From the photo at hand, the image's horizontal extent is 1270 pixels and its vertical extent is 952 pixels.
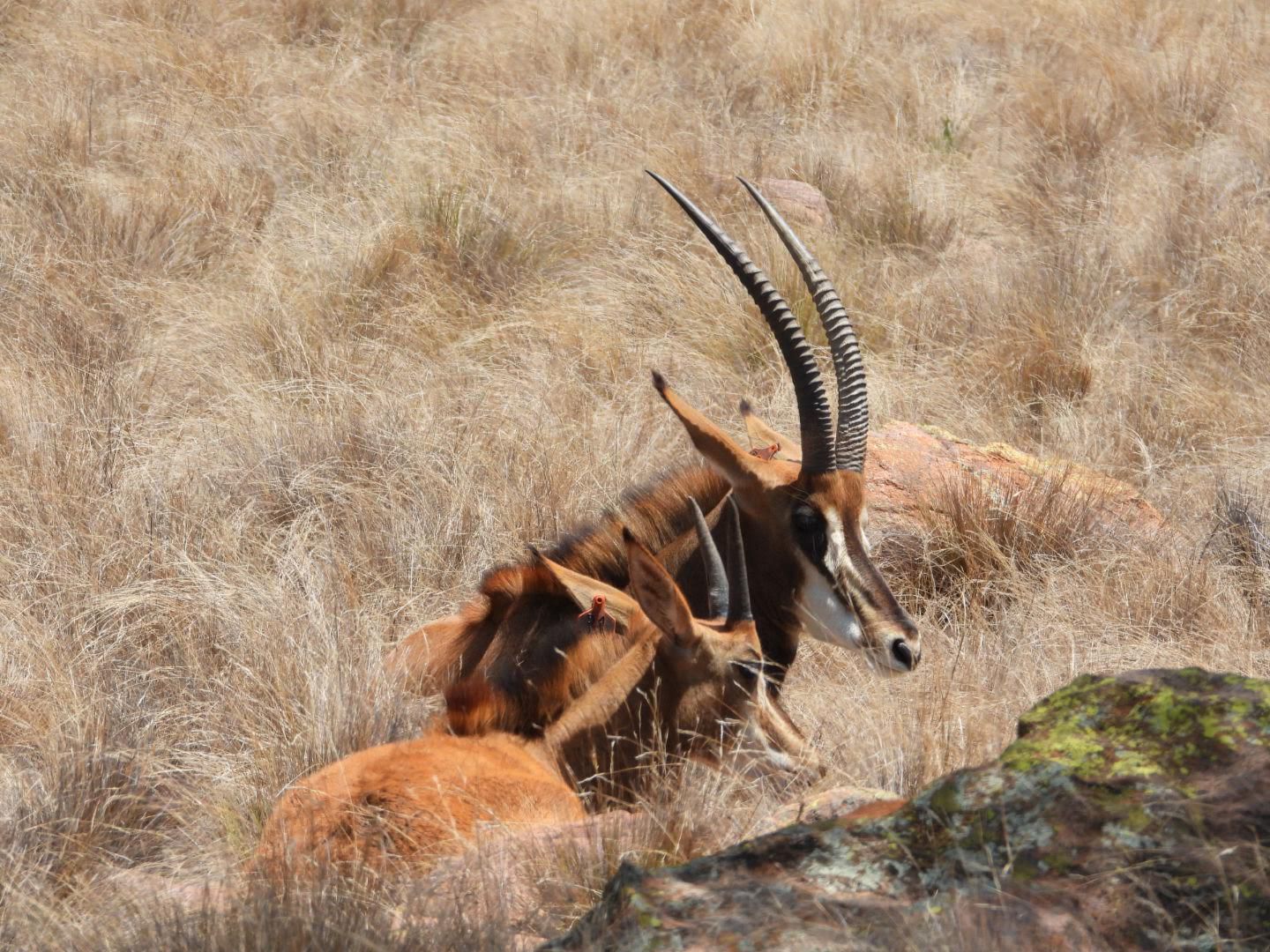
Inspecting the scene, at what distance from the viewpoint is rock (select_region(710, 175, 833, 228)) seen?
33.6 feet

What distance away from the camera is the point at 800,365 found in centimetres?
538

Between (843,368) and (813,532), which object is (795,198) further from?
(813,532)

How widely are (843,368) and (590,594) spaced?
1311mm

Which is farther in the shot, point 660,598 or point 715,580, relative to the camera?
point 715,580

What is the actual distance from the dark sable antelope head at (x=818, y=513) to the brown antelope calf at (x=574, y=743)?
60 cm

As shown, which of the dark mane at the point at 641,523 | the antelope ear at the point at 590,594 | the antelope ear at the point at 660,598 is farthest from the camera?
the dark mane at the point at 641,523

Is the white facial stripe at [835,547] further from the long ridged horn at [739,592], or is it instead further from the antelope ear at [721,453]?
the long ridged horn at [739,592]

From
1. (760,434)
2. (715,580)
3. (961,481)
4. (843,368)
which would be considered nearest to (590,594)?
(715,580)

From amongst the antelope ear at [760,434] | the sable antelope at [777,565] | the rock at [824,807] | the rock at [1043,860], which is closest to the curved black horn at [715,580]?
the sable antelope at [777,565]

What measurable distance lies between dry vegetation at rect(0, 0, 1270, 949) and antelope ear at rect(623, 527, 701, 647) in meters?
0.59

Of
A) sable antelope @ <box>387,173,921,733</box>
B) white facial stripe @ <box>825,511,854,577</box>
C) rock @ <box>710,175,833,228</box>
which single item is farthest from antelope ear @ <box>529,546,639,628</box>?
rock @ <box>710,175,833,228</box>

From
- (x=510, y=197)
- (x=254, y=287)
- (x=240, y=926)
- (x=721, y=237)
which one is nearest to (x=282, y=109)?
(x=510, y=197)

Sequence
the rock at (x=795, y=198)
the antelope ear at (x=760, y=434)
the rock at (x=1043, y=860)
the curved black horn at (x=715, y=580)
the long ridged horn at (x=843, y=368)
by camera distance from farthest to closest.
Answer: the rock at (x=795, y=198) → the antelope ear at (x=760, y=434) → the long ridged horn at (x=843, y=368) → the curved black horn at (x=715, y=580) → the rock at (x=1043, y=860)

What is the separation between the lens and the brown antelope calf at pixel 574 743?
3.76m
